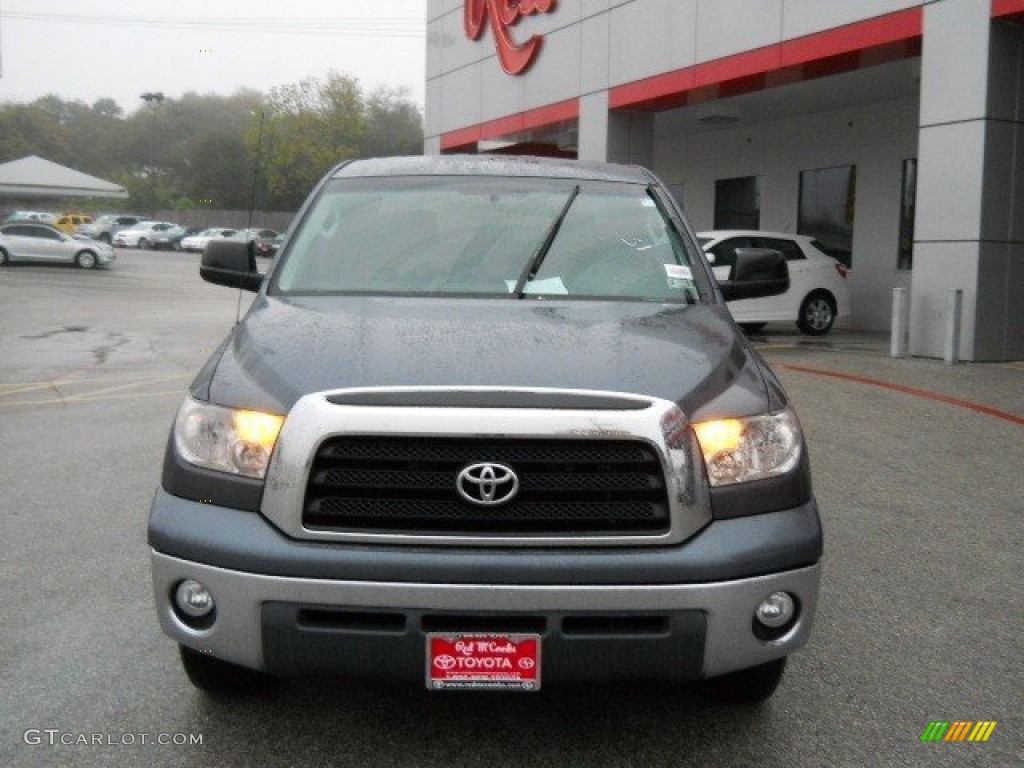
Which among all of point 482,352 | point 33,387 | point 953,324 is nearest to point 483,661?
point 482,352

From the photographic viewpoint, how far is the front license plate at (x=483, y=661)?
274cm

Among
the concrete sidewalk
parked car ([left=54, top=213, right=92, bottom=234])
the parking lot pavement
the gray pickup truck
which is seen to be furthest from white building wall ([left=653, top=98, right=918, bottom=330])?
parked car ([left=54, top=213, right=92, bottom=234])

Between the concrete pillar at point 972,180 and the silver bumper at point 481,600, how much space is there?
434 inches

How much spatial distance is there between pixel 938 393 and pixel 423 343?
848 cm

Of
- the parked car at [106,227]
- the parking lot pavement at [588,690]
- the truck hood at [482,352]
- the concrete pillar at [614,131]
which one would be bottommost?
the parking lot pavement at [588,690]

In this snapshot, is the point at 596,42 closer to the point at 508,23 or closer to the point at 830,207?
the point at 508,23

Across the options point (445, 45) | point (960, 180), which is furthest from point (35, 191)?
point (960, 180)

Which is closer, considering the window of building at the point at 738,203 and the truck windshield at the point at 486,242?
the truck windshield at the point at 486,242

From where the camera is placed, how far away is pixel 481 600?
8.87 feet

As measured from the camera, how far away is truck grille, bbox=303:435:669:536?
2.79 metres

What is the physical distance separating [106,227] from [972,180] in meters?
62.2

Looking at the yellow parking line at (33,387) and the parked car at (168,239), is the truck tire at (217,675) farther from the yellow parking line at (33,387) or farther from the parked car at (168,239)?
the parked car at (168,239)

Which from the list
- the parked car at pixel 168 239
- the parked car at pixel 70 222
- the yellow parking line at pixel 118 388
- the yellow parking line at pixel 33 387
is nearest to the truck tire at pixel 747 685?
the yellow parking line at pixel 118 388

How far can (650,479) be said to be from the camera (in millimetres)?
2816
